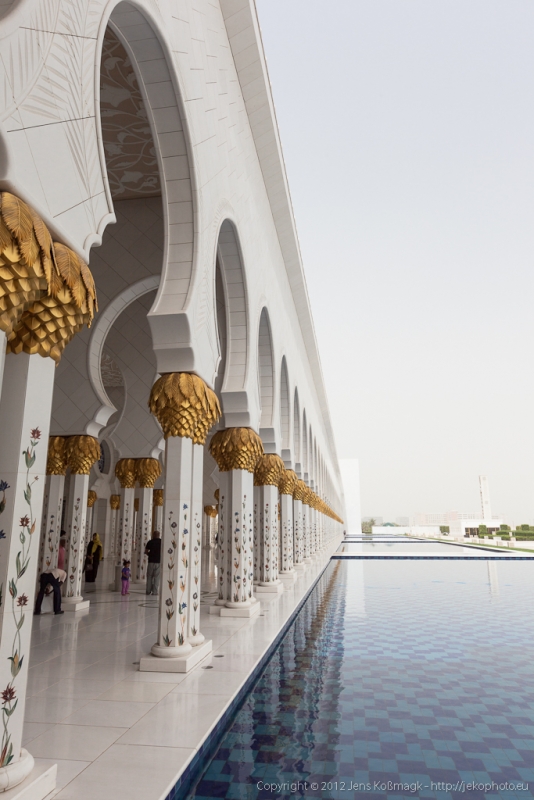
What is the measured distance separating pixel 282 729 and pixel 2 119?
2.73 m

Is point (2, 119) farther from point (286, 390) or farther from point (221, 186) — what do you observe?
point (286, 390)

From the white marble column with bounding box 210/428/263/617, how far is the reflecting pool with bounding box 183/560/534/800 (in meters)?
0.68

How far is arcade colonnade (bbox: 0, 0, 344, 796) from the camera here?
5.66ft

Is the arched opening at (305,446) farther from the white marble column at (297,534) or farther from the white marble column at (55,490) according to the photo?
the white marble column at (55,490)

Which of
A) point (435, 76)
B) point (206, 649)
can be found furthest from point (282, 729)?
point (435, 76)

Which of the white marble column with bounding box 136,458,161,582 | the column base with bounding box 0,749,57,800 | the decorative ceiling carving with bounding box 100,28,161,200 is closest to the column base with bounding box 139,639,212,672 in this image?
the column base with bounding box 0,749,57,800

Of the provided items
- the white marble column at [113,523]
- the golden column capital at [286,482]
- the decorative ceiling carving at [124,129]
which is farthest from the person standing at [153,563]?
the white marble column at [113,523]

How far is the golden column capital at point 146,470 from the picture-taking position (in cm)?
803

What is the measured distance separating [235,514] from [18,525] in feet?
12.7

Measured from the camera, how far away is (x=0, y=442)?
5.72 feet

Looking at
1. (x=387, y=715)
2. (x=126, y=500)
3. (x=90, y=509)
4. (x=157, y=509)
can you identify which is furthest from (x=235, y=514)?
(x=90, y=509)

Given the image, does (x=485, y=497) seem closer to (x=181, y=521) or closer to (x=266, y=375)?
(x=266, y=375)

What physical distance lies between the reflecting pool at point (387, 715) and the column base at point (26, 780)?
0.55m

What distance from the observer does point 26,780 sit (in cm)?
171
